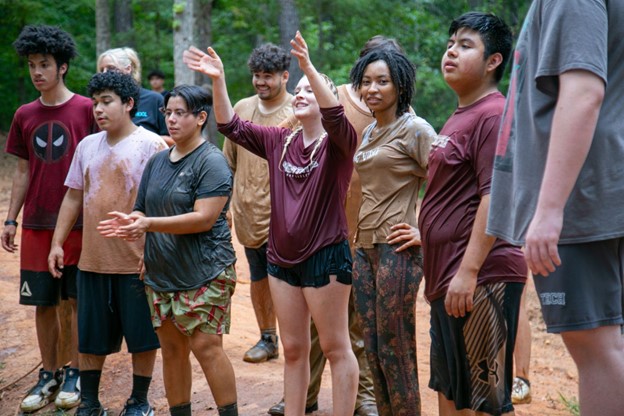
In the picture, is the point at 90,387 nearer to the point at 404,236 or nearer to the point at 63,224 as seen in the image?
the point at 63,224

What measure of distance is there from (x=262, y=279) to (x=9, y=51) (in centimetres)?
1314

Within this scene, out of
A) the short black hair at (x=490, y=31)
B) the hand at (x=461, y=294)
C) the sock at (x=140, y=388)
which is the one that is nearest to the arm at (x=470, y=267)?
the hand at (x=461, y=294)

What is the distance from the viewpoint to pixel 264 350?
661cm

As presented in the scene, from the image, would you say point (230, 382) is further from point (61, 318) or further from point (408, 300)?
point (61, 318)

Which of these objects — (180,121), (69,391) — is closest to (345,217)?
(180,121)

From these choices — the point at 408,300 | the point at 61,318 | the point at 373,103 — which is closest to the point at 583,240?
the point at 408,300

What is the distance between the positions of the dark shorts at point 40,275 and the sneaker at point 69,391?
0.52 meters

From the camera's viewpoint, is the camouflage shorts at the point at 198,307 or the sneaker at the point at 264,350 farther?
the sneaker at the point at 264,350

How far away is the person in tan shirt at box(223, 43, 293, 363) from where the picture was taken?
6.49 metres

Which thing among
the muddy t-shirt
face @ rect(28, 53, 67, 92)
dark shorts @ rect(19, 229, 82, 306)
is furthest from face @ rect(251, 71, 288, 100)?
dark shorts @ rect(19, 229, 82, 306)

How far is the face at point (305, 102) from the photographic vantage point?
4.53 metres

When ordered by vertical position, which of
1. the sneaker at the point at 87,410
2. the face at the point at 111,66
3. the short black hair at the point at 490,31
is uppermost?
the face at the point at 111,66

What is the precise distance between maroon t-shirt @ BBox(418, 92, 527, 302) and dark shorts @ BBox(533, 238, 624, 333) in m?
0.91

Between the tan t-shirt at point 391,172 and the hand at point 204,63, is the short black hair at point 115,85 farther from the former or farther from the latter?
the tan t-shirt at point 391,172
